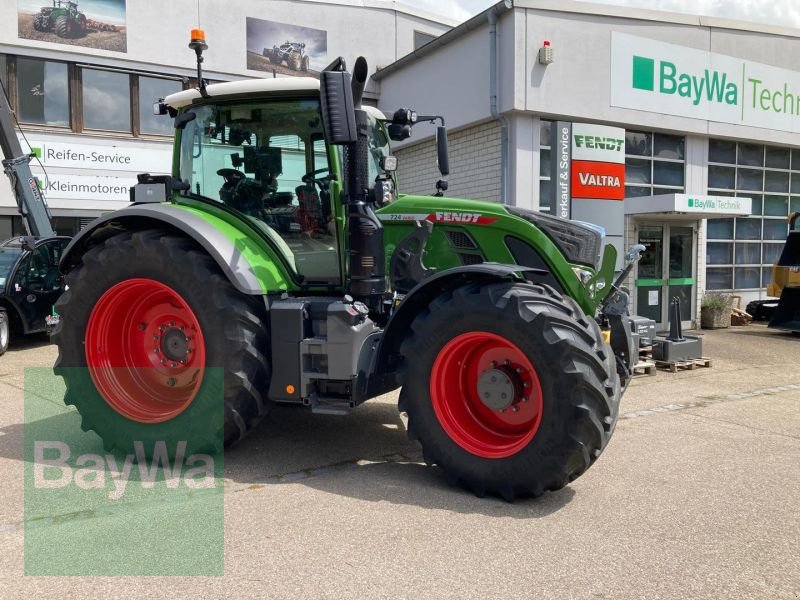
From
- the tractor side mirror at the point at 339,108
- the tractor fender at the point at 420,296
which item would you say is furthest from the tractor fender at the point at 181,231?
the tractor side mirror at the point at 339,108

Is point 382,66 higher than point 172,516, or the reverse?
point 382,66

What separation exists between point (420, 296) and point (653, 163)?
11.1 metres

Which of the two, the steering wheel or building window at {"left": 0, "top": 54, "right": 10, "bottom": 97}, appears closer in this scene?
the steering wheel

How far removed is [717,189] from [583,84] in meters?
4.47

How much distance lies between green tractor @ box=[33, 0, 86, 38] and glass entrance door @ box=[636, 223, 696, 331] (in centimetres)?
1187

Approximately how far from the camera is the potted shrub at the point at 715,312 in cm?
1443

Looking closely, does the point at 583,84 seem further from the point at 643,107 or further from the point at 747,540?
the point at 747,540

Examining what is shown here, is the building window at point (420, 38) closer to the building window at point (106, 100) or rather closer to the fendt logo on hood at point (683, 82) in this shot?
the fendt logo on hood at point (683, 82)

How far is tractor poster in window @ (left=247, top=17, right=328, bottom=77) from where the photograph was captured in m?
16.7

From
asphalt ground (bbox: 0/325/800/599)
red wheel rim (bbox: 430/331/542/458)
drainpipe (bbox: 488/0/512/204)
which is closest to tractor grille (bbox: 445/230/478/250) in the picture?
red wheel rim (bbox: 430/331/542/458)

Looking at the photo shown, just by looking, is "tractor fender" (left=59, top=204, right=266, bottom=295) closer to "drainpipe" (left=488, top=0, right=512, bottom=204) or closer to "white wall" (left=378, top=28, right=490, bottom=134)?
"white wall" (left=378, top=28, right=490, bottom=134)

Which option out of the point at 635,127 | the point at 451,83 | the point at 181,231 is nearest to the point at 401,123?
the point at 181,231

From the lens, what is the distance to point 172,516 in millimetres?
4086

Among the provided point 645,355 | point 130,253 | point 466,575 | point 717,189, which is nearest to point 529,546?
point 466,575
